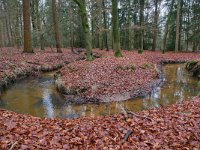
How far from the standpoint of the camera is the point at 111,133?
568 cm

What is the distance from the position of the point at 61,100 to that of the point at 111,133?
5.43 m

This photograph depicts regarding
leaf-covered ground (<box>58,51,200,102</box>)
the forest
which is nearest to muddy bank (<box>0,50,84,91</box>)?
the forest

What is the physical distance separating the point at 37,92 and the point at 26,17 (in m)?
9.42

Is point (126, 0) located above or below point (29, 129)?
above

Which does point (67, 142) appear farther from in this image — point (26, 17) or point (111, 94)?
point (26, 17)

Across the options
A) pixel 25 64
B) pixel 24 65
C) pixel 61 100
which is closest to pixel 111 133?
pixel 61 100

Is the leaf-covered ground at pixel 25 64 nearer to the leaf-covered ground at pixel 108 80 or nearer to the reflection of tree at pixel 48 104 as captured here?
the reflection of tree at pixel 48 104

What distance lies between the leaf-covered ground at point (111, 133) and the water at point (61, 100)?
2.46 metres

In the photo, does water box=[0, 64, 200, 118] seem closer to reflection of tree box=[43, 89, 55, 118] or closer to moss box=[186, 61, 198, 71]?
reflection of tree box=[43, 89, 55, 118]

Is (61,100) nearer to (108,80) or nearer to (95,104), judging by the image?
(95,104)

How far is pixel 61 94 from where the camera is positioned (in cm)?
1162

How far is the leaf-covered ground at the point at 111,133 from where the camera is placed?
504 cm

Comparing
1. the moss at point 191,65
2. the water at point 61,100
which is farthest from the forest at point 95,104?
the moss at point 191,65

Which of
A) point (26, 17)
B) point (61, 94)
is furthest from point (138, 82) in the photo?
point (26, 17)
